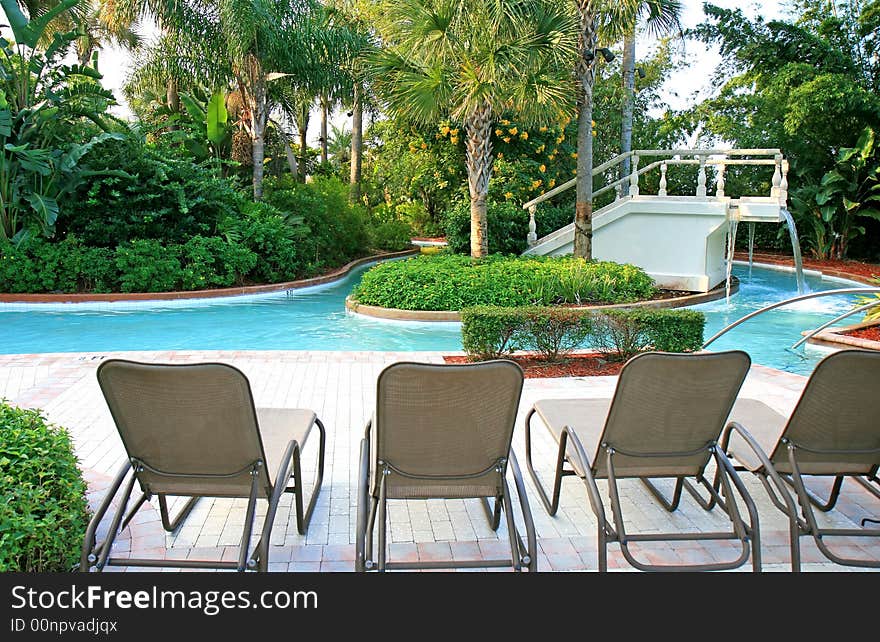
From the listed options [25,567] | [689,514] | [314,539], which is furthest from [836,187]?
[25,567]

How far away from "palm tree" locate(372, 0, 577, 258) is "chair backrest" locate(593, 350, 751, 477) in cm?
1012

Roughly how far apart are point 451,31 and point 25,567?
38.0ft

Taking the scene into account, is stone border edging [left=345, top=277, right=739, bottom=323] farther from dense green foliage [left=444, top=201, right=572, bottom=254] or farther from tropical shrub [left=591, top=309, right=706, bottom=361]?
dense green foliage [left=444, top=201, right=572, bottom=254]

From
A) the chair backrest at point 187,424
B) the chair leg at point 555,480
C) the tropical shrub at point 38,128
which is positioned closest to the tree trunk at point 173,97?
the tropical shrub at point 38,128

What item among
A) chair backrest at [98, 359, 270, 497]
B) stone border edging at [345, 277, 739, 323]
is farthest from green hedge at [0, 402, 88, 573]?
stone border edging at [345, 277, 739, 323]

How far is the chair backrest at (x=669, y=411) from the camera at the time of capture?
138 inches

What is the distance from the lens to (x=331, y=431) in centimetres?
599

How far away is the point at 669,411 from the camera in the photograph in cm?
364

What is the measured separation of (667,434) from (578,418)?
868 mm

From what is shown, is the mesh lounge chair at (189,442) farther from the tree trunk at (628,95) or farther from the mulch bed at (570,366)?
the tree trunk at (628,95)

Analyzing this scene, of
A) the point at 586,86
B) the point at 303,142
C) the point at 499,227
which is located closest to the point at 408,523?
the point at 586,86
